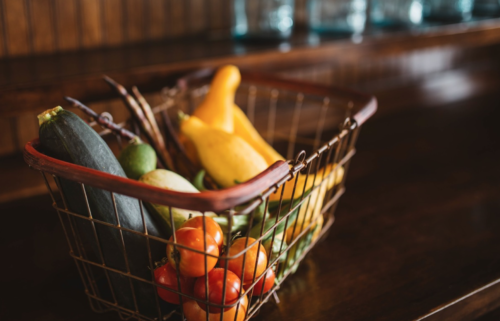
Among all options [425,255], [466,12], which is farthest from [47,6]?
[466,12]

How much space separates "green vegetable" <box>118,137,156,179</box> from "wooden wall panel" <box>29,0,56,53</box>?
19.0 inches

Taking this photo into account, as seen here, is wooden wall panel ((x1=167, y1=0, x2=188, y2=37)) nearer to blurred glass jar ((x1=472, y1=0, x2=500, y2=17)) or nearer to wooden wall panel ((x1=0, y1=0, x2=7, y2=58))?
wooden wall panel ((x1=0, y1=0, x2=7, y2=58))

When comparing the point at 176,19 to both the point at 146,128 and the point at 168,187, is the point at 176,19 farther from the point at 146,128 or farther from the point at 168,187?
the point at 168,187

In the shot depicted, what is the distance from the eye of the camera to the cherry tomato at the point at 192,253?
1.36 ft

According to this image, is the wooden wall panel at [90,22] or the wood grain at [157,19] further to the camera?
the wood grain at [157,19]

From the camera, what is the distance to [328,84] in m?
1.07

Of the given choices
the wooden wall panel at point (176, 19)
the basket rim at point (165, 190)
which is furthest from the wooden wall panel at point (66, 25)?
the basket rim at point (165, 190)

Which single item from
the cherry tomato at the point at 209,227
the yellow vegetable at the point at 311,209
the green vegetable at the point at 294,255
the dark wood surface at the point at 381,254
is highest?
the cherry tomato at the point at 209,227

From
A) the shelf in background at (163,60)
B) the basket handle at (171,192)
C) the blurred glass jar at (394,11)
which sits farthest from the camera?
the blurred glass jar at (394,11)

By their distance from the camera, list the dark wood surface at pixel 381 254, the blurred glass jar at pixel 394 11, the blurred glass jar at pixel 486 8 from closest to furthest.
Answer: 1. the dark wood surface at pixel 381 254
2. the blurred glass jar at pixel 394 11
3. the blurred glass jar at pixel 486 8

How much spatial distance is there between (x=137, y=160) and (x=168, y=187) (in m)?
0.06

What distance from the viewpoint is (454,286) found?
2.01ft

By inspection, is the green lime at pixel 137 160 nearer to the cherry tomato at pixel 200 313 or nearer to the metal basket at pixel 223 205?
the metal basket at pixel 223 205

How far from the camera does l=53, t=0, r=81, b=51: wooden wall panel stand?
0.92 meters
